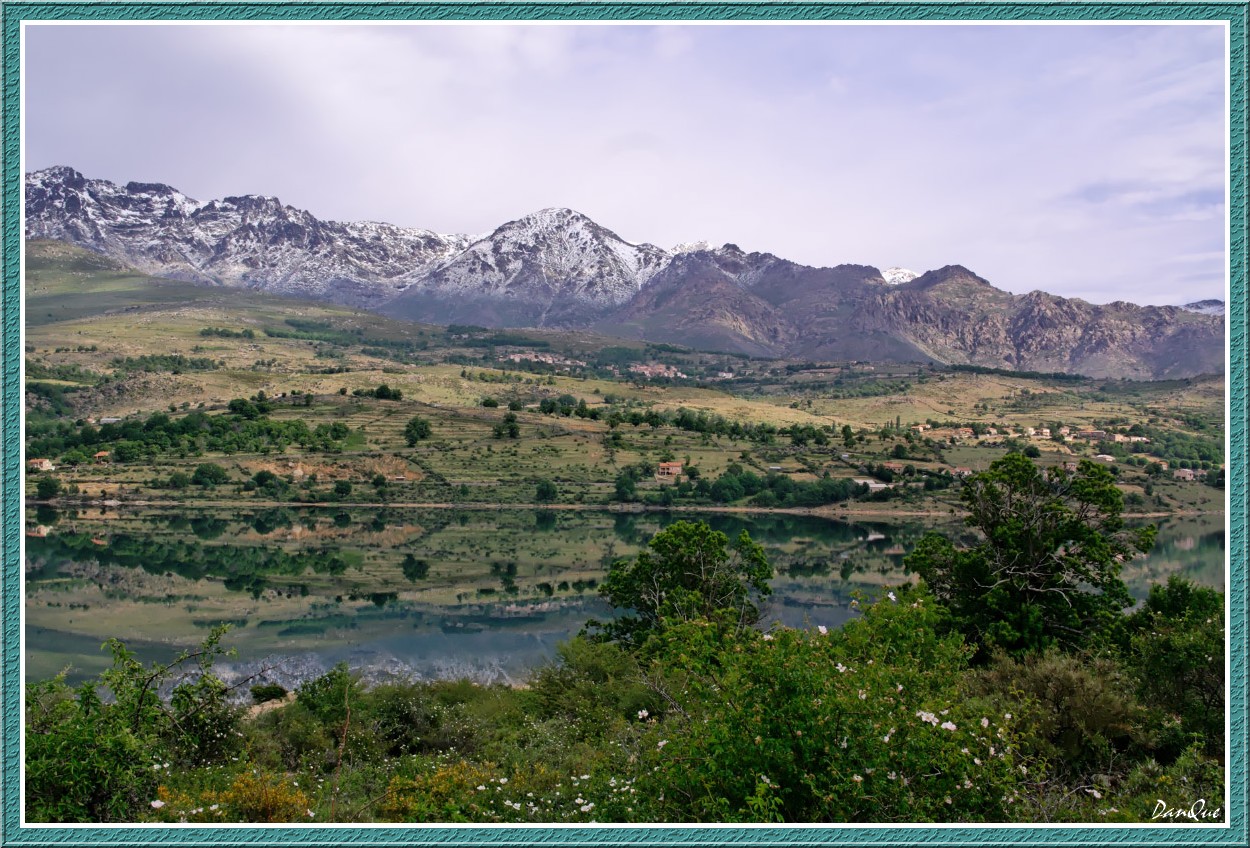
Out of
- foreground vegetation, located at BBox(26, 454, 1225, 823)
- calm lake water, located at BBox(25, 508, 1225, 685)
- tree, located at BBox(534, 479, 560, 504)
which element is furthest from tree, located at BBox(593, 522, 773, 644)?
tree, located at BBox(534, 479, 560, 504)

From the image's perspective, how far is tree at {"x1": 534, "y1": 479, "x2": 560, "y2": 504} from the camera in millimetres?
59719

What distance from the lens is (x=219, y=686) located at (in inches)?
284

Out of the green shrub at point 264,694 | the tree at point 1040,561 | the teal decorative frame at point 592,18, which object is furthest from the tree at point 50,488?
the teal decorative frame at point 592,18

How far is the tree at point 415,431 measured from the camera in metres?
67.3

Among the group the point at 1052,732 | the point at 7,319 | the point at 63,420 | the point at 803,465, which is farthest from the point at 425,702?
the point at 803,465

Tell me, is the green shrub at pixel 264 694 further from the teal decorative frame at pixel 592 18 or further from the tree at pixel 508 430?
the tree at pixel 508 430

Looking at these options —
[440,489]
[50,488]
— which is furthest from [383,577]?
[50,488]

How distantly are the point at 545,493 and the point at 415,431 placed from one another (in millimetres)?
14389

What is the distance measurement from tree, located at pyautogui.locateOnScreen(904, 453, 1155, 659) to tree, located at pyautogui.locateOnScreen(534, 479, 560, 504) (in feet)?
148

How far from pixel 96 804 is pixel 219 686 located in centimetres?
181

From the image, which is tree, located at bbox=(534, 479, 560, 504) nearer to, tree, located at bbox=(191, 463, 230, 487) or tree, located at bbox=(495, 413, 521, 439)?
tree, located at bbox=(495, 413, 521, 439)

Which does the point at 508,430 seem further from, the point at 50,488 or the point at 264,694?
the point at 264,694

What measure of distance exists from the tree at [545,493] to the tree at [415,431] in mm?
12668

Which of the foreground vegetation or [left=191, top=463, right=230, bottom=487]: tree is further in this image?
[left=191, top=463, right=230, bottom=487]: tree
